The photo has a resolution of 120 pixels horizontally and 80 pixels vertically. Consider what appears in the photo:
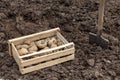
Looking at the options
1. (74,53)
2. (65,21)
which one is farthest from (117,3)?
(74,53)

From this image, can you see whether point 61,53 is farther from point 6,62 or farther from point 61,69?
point 6,62

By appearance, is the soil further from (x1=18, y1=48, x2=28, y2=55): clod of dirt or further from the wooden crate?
(x1=18, y1=48, x2=28, y2=55): clod of dirt

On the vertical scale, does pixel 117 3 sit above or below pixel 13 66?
above

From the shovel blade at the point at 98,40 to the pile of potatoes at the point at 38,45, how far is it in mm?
419

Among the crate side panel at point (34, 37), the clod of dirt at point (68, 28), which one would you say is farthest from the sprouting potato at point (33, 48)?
the clod of dirt at point (68, 28)

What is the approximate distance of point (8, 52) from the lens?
3.93 meters

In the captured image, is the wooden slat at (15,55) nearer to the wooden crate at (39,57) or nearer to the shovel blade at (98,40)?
the wooden crate at (39,57)

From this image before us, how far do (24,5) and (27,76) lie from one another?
1.45m

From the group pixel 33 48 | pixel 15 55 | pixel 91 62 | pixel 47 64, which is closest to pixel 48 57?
pixel 47 64

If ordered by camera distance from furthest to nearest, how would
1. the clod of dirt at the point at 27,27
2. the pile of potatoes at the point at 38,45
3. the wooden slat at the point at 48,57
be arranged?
1. the clod of dirt at the point at 27,27
2. the pile of potatoes at the point at 38,45
3. the wooden slat at the point at 48,57

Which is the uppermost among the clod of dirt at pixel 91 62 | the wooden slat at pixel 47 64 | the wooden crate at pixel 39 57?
the wooden crate at pixel 39 57

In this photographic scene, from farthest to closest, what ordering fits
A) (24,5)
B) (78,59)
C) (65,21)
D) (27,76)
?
(24,5), (65,21), (78,59), (27,76)

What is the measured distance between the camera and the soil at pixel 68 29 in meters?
3.69

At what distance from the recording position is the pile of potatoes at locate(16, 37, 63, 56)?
3793 mm
